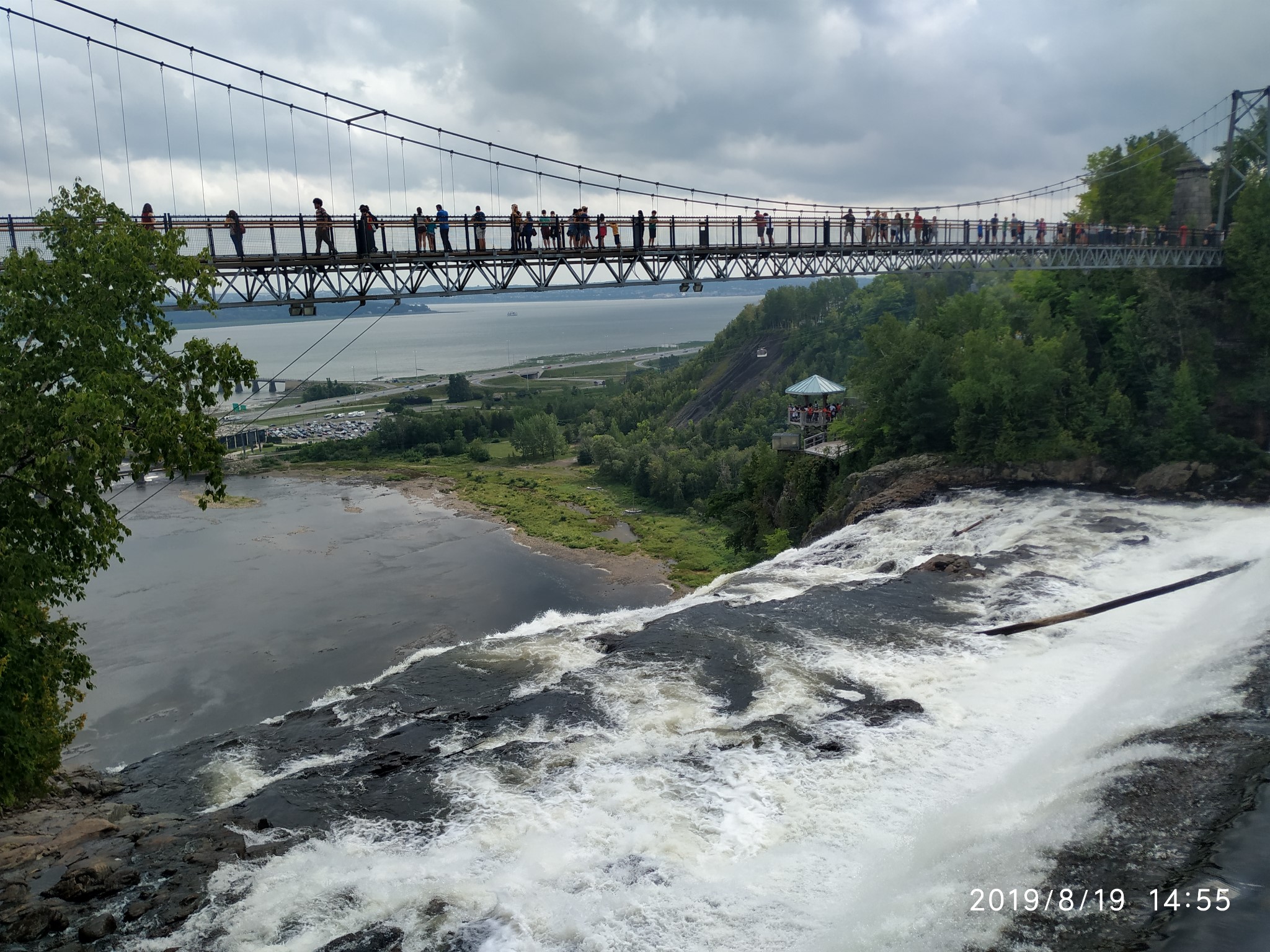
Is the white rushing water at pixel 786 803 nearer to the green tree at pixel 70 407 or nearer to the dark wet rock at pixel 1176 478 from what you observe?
the green tree at pixel 70 407

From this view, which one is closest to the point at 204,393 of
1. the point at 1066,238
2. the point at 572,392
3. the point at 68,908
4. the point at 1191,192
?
the point at 68,908

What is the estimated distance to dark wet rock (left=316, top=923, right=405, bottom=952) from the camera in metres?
10.8

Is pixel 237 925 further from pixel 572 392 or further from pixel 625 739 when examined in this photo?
pixel 572 392

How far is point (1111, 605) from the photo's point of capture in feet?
69.7

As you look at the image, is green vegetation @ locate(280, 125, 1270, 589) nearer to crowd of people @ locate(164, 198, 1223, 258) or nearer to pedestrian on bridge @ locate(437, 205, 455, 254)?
crowd of people @ locate(164, 198, 1223, 258)

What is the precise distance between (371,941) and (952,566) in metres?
19.8

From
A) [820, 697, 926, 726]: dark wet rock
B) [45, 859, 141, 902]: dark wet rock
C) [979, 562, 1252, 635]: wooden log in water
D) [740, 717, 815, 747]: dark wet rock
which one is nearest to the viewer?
[45, 859, 141, 902]: dark wet rock

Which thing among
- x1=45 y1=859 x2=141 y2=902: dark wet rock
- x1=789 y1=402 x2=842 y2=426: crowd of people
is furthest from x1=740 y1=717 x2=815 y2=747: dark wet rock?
x1=789 y1=402 x2=842 y2=426: crowd of people

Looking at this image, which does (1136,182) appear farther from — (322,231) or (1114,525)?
(322,231)

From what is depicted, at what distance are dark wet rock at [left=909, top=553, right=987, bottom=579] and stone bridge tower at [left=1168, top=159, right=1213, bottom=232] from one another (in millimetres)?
32320

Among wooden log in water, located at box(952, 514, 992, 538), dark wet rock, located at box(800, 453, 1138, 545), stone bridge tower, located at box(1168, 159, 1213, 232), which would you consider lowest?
wooden log in water, located at box(952, 514, 992, 538)

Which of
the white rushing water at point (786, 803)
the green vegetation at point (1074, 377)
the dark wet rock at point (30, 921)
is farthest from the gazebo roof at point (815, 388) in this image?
the dark wet rock at point (30, 921)

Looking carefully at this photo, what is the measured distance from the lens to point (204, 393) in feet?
42.3

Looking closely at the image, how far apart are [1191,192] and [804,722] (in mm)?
45722
